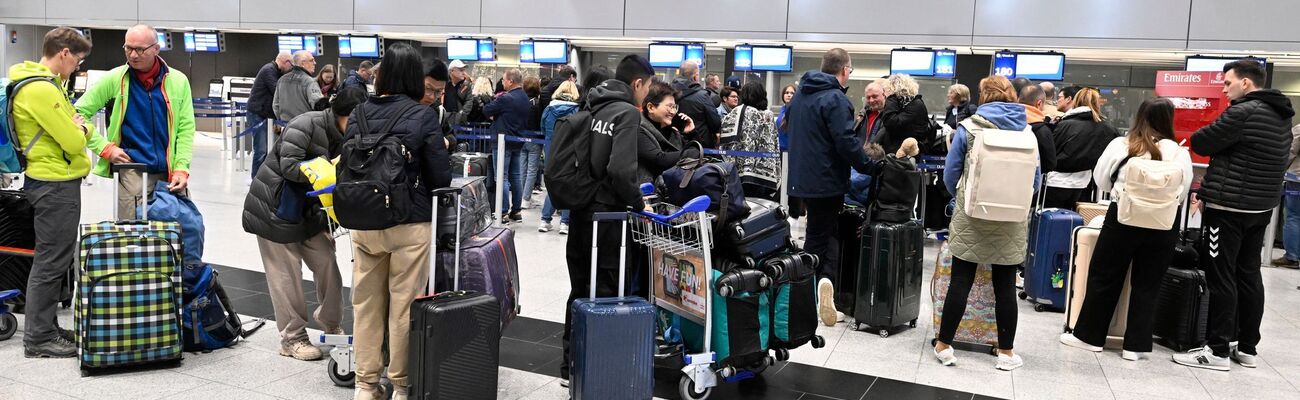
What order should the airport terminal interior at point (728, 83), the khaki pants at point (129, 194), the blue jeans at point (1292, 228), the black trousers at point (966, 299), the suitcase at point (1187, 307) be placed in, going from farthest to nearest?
the blue jeans at point (1292, 228) < the suitcase at point (1187, 307) < the black trousers at point (966, 299) < the khaki pants at point (129, 194) < the airport terminal interior at point (728, 83)

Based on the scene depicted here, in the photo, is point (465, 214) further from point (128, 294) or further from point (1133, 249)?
point (1133, 249)

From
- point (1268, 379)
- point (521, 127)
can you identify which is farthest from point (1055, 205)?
point (521, 127)

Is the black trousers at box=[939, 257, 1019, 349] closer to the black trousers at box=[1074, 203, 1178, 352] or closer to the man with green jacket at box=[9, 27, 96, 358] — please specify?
the black trousers at box=[1074, 203, 1178, 352]

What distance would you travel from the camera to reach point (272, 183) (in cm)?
423

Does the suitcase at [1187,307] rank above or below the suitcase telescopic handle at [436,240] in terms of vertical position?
below

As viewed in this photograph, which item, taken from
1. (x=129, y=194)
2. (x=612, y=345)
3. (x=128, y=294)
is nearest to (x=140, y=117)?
(x=129, y=194)

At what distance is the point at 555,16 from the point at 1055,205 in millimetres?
9740

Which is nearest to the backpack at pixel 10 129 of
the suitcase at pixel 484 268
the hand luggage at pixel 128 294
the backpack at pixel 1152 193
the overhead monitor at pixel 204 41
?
the hand luggage at pixel 128 294

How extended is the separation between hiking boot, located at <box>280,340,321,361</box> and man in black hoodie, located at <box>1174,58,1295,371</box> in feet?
14.2

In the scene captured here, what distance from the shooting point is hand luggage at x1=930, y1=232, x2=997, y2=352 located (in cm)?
510

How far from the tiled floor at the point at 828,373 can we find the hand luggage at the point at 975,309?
163 mm

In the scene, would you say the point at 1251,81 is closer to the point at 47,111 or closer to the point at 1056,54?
the point at 47,111

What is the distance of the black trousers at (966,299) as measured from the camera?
4699mm

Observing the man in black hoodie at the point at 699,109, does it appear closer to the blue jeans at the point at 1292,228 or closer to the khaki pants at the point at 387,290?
the khaki pants at the point at 387,290
